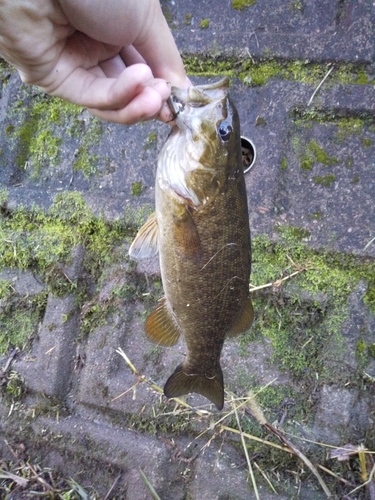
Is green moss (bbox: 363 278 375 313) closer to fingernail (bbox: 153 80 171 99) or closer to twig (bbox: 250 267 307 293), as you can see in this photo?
twig (bbox: 250 267 307 293)

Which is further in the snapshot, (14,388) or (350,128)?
(14,388)

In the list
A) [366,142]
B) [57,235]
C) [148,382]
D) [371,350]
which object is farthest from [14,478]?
[366,142]

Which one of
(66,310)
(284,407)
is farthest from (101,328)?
(284,407)

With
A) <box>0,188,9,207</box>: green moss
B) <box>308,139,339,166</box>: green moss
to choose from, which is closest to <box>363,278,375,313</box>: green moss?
<box>308,139,339,166</box>: green moss

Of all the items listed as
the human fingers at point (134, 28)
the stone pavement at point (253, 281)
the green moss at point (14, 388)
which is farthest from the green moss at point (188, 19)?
the green moss at point (14, 388)

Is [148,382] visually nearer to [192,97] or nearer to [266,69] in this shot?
[192,97]

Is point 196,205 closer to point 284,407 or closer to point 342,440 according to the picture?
point 284,407

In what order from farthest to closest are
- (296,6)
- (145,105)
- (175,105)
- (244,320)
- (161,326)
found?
(296,6)
(161,326)
(244,320)
(175,105)
(145,105)
